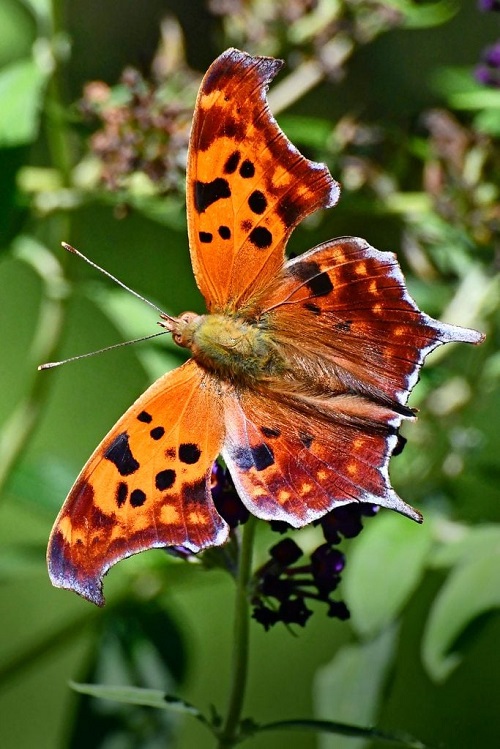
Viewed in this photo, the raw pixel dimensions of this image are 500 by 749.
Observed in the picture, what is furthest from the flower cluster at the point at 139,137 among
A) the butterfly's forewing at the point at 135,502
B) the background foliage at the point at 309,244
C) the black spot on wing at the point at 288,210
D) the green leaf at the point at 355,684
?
the green leaf at the point at 355,684

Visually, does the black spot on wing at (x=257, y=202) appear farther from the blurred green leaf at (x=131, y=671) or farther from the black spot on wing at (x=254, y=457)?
the blurred green leaf at (x=131, y=671)

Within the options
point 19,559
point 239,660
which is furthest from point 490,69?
point 19,559

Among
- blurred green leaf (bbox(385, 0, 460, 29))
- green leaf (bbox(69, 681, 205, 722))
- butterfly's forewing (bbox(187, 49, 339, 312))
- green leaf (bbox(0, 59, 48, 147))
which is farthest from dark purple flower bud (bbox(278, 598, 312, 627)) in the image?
blurred green leaf (bbox(385, 0, 460, 29))

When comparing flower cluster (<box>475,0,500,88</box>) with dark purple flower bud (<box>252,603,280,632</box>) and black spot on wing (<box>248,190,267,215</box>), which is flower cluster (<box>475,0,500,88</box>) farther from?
dark purple flower bud (<box>252,603,280,632</box>)

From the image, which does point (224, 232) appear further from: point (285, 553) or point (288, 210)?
point (285, 553)

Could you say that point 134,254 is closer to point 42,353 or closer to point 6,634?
point 6,634

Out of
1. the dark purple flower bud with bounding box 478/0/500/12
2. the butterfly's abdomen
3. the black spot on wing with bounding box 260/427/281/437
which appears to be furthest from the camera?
the dark purple flower bud with bounding box 478/0/500/12
